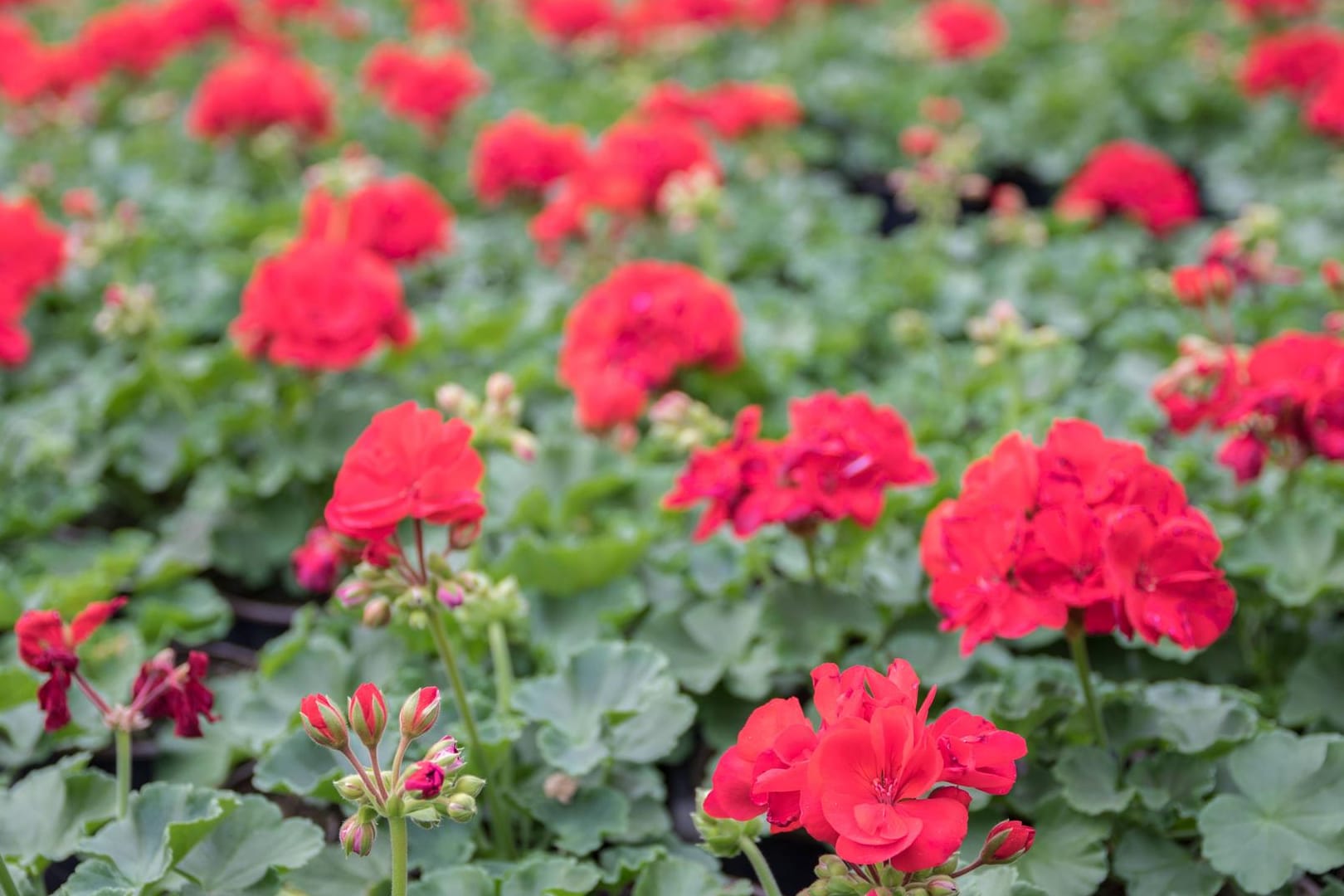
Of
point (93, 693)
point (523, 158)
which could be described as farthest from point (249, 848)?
point (523, 158)

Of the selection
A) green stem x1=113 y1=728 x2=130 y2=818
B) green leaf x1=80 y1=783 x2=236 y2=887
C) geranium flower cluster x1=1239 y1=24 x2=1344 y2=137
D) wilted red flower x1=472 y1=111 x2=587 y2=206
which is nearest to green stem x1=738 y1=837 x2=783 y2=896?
green leaf x1=80 y1=783 x2=236 y2=887

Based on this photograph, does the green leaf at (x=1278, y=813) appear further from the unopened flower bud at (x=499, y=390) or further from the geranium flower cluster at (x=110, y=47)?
the geranium flower cluster at (x=110, y=47)

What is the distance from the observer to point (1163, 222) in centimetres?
272

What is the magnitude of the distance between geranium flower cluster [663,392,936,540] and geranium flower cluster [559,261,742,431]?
485 mm

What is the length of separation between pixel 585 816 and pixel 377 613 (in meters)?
0.33

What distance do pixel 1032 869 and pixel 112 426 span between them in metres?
1.70

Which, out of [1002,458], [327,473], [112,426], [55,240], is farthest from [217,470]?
[1002,458]

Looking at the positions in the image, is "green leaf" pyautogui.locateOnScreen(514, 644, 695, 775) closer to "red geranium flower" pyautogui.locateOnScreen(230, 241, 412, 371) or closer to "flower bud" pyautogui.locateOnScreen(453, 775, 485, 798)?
"flower bud" pyautogui.locateOnScreen(453, 775, 485, 798)

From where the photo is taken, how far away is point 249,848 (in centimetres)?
114


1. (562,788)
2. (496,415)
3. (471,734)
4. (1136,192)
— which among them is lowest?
(1136,192)

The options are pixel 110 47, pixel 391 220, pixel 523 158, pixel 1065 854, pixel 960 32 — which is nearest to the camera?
pixel 1065 854

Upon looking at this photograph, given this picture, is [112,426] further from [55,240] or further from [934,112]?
[934,112]

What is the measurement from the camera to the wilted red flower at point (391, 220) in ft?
7.45

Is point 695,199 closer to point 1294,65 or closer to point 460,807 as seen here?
point 460,807
